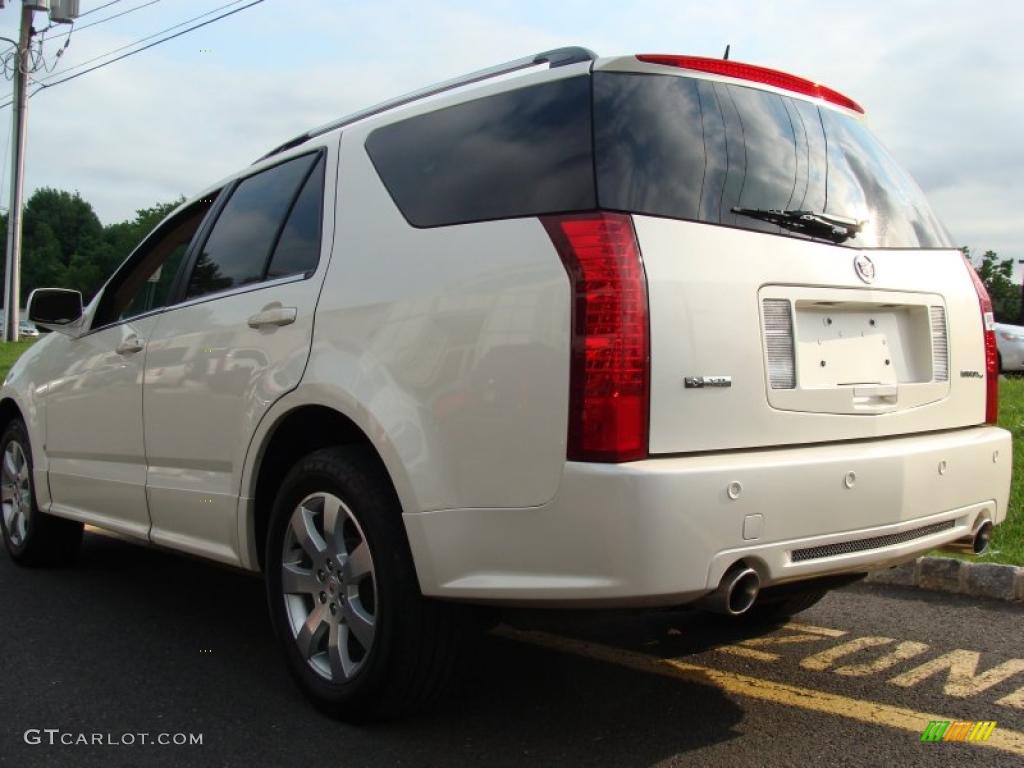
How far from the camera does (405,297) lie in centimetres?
295

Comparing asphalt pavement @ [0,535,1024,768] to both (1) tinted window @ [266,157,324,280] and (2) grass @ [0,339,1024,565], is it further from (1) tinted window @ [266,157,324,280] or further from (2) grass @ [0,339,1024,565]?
(1) tinted window @ [266,157,324,280]

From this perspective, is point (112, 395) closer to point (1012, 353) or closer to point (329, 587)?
point (329, 587)

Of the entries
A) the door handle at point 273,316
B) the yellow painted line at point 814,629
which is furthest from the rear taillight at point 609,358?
the yellow painted line at point 814,629

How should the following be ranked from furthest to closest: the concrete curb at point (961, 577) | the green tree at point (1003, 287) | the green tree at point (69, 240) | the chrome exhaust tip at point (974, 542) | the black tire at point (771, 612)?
1. the green tree at point (69, 240)
2. the green tree at point (1003, 287)
3. the concrete curb at point (961, 577)
4. the black tire at point (771, 612)
5. the chrome exhaust tip at point (974, 542)

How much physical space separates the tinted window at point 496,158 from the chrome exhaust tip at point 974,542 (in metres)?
1.72

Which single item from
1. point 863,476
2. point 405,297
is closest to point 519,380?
point 405,297

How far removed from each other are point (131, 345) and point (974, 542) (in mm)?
3324

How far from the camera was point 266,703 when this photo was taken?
341 cm

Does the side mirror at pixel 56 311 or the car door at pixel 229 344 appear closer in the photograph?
the car door at pixel 229 344

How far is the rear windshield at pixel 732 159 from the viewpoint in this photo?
2689mm

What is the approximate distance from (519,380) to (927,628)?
254cm

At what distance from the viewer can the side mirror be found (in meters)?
4.91

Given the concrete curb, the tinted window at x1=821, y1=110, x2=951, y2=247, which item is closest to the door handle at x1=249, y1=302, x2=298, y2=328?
the tinted window at x1=821, y1=110, x2=951, y2=247

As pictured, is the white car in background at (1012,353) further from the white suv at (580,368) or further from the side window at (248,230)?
the side window at (248,230)
